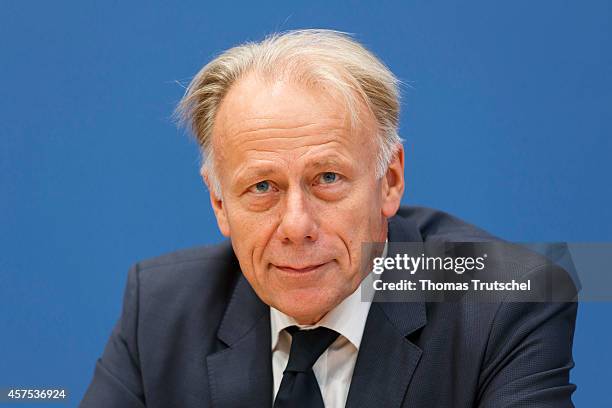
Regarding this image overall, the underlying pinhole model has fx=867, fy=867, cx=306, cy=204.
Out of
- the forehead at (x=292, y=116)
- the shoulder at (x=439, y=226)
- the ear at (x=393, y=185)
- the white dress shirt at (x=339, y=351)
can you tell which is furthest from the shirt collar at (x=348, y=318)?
the forehead at (x=292, y=116)

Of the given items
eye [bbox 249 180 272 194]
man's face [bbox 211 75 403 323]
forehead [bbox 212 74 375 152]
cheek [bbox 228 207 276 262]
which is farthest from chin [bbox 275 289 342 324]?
forehead [bbox 212 74 375 152]

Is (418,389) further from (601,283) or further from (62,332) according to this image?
(62,332)

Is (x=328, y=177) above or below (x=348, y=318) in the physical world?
above

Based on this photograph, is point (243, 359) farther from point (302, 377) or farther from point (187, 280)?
point (187, 280)

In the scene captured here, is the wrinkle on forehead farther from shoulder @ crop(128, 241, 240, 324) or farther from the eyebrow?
shoulder @ crop(128, 241, 240, 324)

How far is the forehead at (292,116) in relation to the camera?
1.96 m

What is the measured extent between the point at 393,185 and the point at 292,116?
0.36 metres

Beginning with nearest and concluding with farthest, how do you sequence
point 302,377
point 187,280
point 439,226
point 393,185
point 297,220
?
point 297,220 < point 302,377 < point 393,185 < point 187,280 < point 439,226

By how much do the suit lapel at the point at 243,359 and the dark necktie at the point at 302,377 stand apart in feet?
0.26

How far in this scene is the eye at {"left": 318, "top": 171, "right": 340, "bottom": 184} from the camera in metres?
1.99

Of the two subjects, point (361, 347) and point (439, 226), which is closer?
point (361, 347)

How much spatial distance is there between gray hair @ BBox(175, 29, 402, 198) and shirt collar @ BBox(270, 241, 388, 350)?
32 centimetres

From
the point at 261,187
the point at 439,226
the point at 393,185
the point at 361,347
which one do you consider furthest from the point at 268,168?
the point at 439,226

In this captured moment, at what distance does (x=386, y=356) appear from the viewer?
6.88 feet
